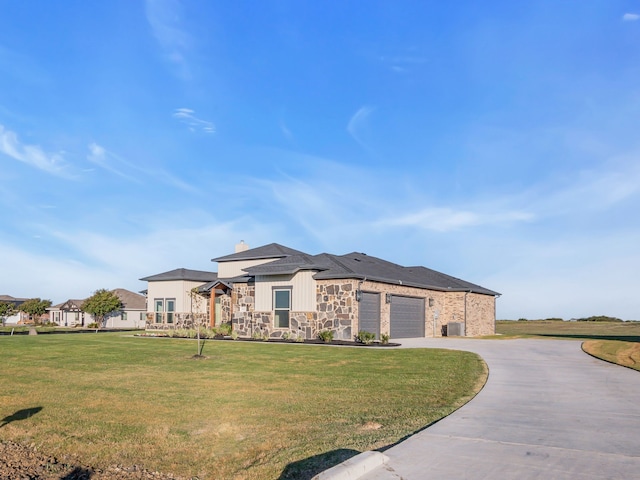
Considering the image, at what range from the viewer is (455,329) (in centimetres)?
3331

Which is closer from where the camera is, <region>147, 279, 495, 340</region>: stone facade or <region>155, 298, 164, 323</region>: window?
<region>147, 279, 495, 340</region>: stone facade

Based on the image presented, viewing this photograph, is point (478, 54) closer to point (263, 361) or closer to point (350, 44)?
point (350, 44)

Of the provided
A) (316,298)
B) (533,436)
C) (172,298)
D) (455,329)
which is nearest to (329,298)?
(316,298)

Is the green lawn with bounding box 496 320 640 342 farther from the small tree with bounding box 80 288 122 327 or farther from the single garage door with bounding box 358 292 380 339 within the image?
the small tree with bounding box 80 288 122 327

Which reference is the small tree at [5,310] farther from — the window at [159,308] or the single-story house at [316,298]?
the window at [159,308]

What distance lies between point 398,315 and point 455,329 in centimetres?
597

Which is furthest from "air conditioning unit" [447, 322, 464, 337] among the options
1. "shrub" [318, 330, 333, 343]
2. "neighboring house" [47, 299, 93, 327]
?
"neighboring house" [47, 299, 93, 327]

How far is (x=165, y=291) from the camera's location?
37.3 m

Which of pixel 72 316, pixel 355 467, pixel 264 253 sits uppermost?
pixel 264 253

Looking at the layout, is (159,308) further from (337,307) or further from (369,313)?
(369,313)

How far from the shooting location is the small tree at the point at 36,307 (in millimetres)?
74062

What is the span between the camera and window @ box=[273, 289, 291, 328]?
27.4 metres

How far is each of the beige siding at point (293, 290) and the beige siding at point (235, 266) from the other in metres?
4.55

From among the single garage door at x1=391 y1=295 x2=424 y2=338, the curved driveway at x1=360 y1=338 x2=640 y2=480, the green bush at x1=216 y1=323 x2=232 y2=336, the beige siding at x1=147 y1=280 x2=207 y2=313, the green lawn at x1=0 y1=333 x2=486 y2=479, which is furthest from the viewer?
the beige siding at x1=147 y1=280 x2=207 y2=313
